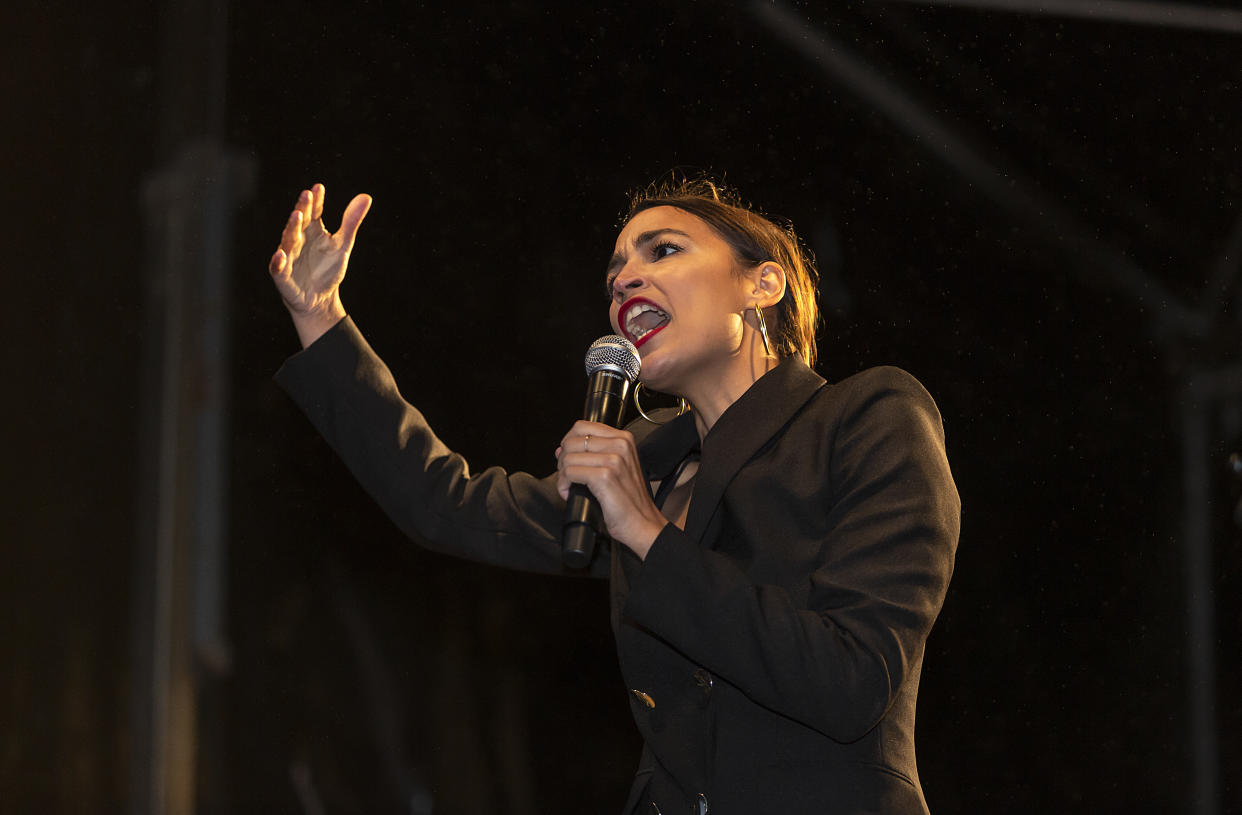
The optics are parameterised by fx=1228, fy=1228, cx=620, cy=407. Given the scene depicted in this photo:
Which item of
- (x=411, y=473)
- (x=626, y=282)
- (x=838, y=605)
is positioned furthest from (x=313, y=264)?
(x=838, y=605)

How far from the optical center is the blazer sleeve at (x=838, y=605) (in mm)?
1055

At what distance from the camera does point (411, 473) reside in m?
1.48

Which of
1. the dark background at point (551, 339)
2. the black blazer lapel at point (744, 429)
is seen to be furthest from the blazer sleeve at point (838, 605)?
the dark background at point (551, 339)

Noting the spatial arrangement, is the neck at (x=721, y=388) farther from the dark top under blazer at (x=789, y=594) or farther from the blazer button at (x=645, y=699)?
the blazer button at (x=645, y=699)

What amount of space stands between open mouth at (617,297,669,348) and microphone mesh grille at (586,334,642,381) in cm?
15

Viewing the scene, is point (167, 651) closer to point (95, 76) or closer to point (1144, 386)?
point (95, 76)

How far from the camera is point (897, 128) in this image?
7.68 ft

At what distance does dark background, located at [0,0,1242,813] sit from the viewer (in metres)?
1.92

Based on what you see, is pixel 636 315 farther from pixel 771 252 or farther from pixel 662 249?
pixel 771 252

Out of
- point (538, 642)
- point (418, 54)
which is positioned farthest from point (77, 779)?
point (418, 54)

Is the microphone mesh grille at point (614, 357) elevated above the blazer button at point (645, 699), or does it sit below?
above

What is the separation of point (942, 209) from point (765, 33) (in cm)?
48

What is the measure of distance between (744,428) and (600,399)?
0.18 m

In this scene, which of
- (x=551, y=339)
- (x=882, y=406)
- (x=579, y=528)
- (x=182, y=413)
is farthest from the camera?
(x=551, y=339)
